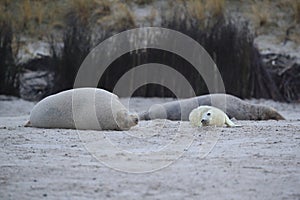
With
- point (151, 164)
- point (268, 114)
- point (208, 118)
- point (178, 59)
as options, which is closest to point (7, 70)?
point (178, 59)

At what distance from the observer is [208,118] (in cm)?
675

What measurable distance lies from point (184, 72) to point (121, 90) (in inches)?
49.6

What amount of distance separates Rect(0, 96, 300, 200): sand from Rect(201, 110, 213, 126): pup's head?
223 mm

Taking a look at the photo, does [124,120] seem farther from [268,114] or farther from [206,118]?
[268,114]

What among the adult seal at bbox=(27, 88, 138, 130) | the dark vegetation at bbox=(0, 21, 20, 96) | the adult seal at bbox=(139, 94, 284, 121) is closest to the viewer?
the adult seal at bbox=(27, 88, 138, 130)

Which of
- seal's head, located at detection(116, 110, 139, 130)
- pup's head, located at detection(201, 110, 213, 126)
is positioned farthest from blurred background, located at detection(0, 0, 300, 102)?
seal's head, located at detection(116, 110, 139, 130)

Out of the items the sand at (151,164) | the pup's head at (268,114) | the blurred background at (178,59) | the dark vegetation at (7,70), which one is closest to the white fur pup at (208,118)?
the sand at (151,164)

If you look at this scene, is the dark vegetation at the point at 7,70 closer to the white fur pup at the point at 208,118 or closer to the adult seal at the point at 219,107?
the adult seal at the point at 219,107

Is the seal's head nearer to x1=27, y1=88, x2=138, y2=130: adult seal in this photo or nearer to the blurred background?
x1=27, y1=88, x2=138, y2=130: adult seal

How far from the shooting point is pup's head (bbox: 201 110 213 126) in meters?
6.70

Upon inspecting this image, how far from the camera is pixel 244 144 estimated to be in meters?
5.38

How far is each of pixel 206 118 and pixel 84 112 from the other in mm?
1264

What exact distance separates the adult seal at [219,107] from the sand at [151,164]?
2.39 metres

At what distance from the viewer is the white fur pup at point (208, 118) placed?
6757 millimetres
